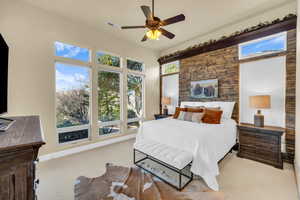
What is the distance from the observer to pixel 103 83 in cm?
403

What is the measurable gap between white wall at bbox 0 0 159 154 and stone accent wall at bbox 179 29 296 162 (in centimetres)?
323

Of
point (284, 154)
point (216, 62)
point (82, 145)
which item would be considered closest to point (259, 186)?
point (284, 154)

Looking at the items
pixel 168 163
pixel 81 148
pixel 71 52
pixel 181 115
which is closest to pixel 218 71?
pixel 181 115

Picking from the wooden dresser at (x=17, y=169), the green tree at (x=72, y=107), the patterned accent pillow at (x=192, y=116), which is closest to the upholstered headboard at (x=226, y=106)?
the patterned accent pillow at (x=192, y=116)

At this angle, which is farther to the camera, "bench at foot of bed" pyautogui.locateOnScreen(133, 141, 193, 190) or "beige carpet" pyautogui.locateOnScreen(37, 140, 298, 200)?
"bench at foot of bed" pyautogui.locateOnScreen(133, 141, 193, 190)

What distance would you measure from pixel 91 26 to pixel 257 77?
4331mm

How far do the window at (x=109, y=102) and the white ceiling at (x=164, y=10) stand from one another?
138 cm

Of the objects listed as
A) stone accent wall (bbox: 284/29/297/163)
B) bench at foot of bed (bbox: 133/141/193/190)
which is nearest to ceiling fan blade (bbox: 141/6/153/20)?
bench at foot of bed (bbox: 133/141/193/190)

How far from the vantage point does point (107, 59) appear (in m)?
4.09

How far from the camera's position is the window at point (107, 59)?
392 centimetres

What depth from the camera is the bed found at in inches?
81.6

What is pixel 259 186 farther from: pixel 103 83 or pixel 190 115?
pixel 103 83

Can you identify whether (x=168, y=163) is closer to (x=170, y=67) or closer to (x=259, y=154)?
(x=259, y=154)

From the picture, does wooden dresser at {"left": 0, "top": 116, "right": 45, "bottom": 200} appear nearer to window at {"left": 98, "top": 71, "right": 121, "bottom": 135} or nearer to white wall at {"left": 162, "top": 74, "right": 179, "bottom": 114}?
window at {"left": 98, "top": 71, "right": 121, "bottom": 135}
